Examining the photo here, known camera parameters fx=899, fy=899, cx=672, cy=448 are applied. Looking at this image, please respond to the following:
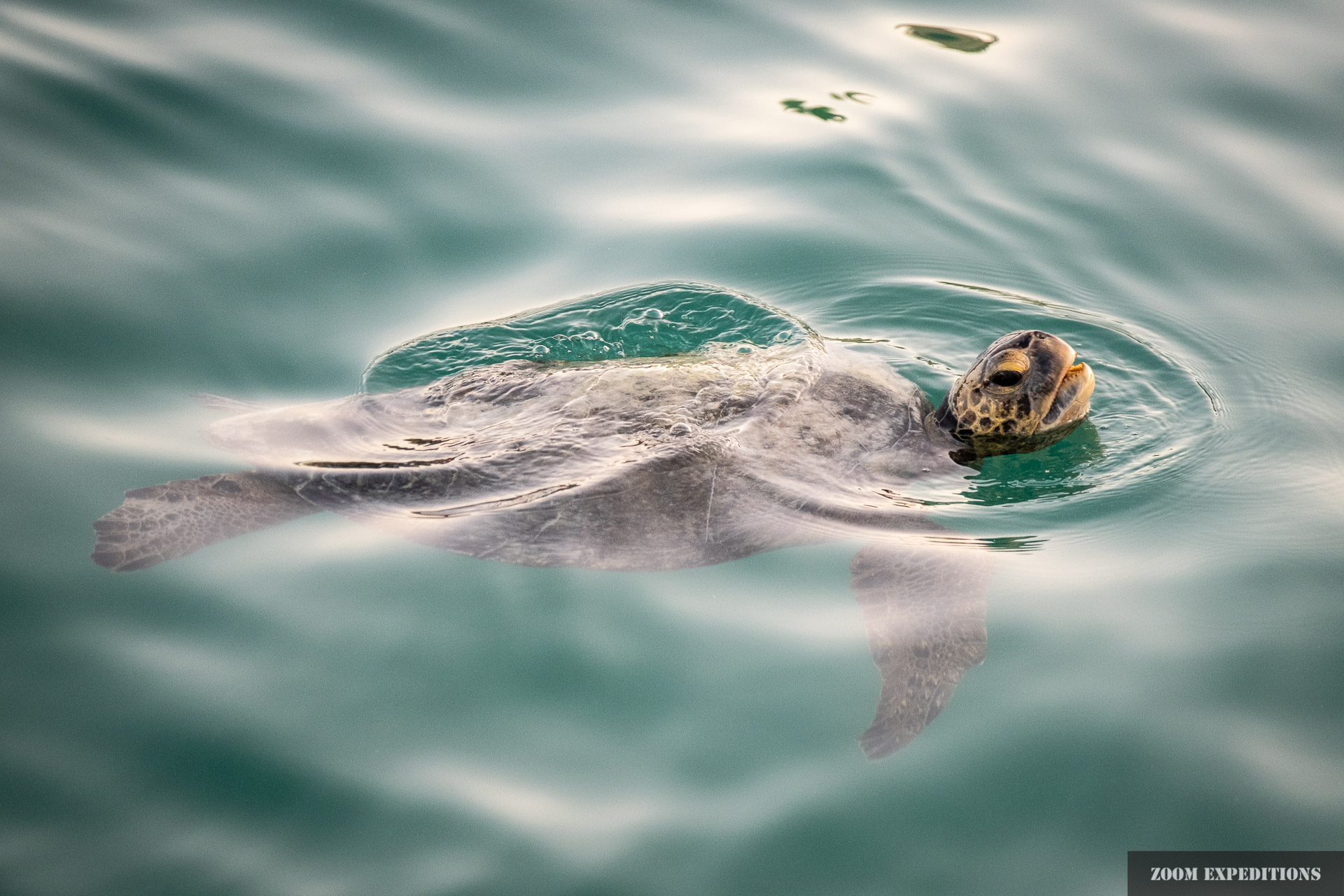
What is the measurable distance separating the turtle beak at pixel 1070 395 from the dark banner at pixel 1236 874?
2.43 metres

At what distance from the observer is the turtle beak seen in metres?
4.69

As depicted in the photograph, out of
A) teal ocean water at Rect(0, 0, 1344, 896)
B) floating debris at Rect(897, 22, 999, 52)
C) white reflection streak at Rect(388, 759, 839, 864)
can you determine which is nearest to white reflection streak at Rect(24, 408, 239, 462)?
teal ocean water at Rect(0, 0, 1344, 896)

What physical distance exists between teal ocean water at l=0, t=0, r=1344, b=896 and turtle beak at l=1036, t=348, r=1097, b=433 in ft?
0.76

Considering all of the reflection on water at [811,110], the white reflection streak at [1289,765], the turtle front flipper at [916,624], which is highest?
the reflection on water at [811,110]

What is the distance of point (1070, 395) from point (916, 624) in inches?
72.2

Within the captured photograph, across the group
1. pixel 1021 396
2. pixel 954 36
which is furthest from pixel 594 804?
pixel 954 36

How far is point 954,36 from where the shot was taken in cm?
836

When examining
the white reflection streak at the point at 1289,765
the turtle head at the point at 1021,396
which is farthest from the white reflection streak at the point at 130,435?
the white reflection streak at the point at 1289,765

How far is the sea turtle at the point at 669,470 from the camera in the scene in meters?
3.75

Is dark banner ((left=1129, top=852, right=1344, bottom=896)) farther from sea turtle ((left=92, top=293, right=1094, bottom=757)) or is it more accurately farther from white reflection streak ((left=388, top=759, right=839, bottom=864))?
white reflection streak ((left=388, top=759, right=839, bottom=864))

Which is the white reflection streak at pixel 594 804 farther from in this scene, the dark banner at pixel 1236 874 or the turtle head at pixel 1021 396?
the turtle head at pixel 1021 396

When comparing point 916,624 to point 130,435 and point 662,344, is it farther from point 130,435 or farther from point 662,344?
point 130,435

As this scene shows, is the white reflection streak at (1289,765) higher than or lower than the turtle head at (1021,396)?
lower

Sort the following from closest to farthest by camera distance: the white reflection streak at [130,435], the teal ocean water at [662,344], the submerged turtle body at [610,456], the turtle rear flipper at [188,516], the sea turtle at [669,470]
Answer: the teal ocean water at [662,344] < the turtle rear flipper at [188,516] < the sea turtle at [669,470] < the submerged turtle body at [610,456] < the white reflection streak at [130,435]
